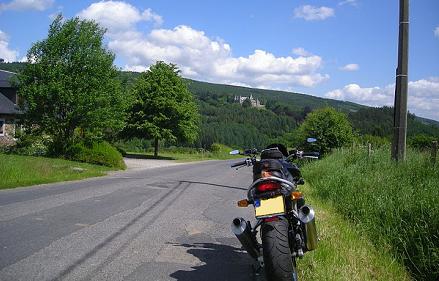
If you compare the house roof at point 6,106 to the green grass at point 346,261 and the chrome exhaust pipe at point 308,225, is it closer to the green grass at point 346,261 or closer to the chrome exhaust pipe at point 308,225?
the green grass at point 346,261

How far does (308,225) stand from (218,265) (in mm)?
1653

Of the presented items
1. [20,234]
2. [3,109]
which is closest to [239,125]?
[3,109]

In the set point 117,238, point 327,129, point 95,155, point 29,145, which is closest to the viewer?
point 117,238

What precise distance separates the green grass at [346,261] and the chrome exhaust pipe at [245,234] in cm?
60

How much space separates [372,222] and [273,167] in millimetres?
3346

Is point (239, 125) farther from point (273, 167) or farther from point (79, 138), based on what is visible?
point (273, 167)

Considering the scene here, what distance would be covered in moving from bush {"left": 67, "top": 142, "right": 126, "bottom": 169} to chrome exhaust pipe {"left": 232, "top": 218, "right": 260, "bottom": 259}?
21.5 meters

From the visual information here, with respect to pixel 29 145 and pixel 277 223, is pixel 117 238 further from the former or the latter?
pixel 29 145

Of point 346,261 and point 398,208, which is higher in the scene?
point 398,208

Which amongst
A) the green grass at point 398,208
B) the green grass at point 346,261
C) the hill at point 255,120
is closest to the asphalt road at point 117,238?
the green grass at point 346,261

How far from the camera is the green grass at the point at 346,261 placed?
15.9ft

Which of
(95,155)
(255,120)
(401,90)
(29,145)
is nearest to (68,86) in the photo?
(95,155)

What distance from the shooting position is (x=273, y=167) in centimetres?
482

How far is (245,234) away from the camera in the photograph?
478 cm
